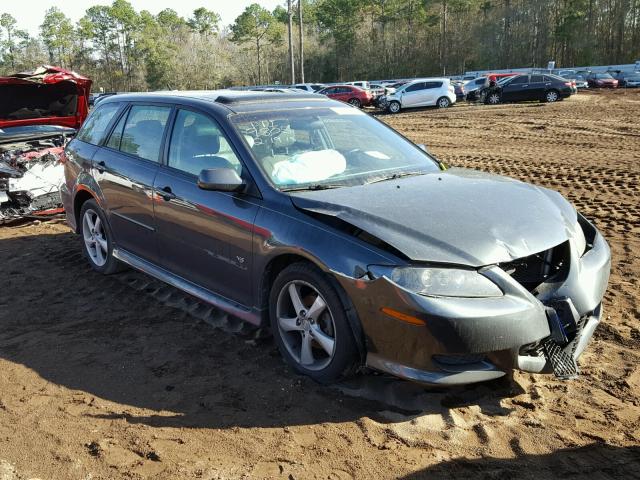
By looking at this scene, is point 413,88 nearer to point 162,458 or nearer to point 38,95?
point 38,95

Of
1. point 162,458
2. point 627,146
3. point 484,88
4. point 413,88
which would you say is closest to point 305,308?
point 162,458

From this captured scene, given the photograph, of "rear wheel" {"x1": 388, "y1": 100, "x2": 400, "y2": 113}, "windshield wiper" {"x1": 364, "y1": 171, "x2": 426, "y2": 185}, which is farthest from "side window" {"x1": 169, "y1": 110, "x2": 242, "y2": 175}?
"rear wheel" {"x1": 388, "y1": 100, "x2": 400, "y2": 113}

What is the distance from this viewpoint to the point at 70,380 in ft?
12.5

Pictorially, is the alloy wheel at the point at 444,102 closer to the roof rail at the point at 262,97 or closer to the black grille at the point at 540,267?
the roof rail at the point at 262,97

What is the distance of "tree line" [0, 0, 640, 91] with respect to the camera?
2542 inches

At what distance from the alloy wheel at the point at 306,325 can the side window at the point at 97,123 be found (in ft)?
9.77

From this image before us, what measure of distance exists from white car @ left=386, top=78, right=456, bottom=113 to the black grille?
1090 inches

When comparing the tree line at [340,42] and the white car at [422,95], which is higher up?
the tree line at [340,42]

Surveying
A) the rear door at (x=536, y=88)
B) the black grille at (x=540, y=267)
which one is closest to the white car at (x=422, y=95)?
the rear door at (x=536, y=88)

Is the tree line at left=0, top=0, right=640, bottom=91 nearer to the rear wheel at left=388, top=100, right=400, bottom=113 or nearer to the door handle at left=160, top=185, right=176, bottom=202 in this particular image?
the rear wheel at left=388, top=100, right=400, bottom=113

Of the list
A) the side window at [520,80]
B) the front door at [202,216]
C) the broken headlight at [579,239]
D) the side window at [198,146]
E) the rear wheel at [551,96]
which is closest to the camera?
the broken headlight at [579,239]

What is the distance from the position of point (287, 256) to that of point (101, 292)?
2.50 metres

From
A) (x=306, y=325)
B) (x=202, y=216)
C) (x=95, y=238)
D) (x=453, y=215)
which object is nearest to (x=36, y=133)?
(x=95, y=238)

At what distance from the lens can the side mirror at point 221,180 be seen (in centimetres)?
385
